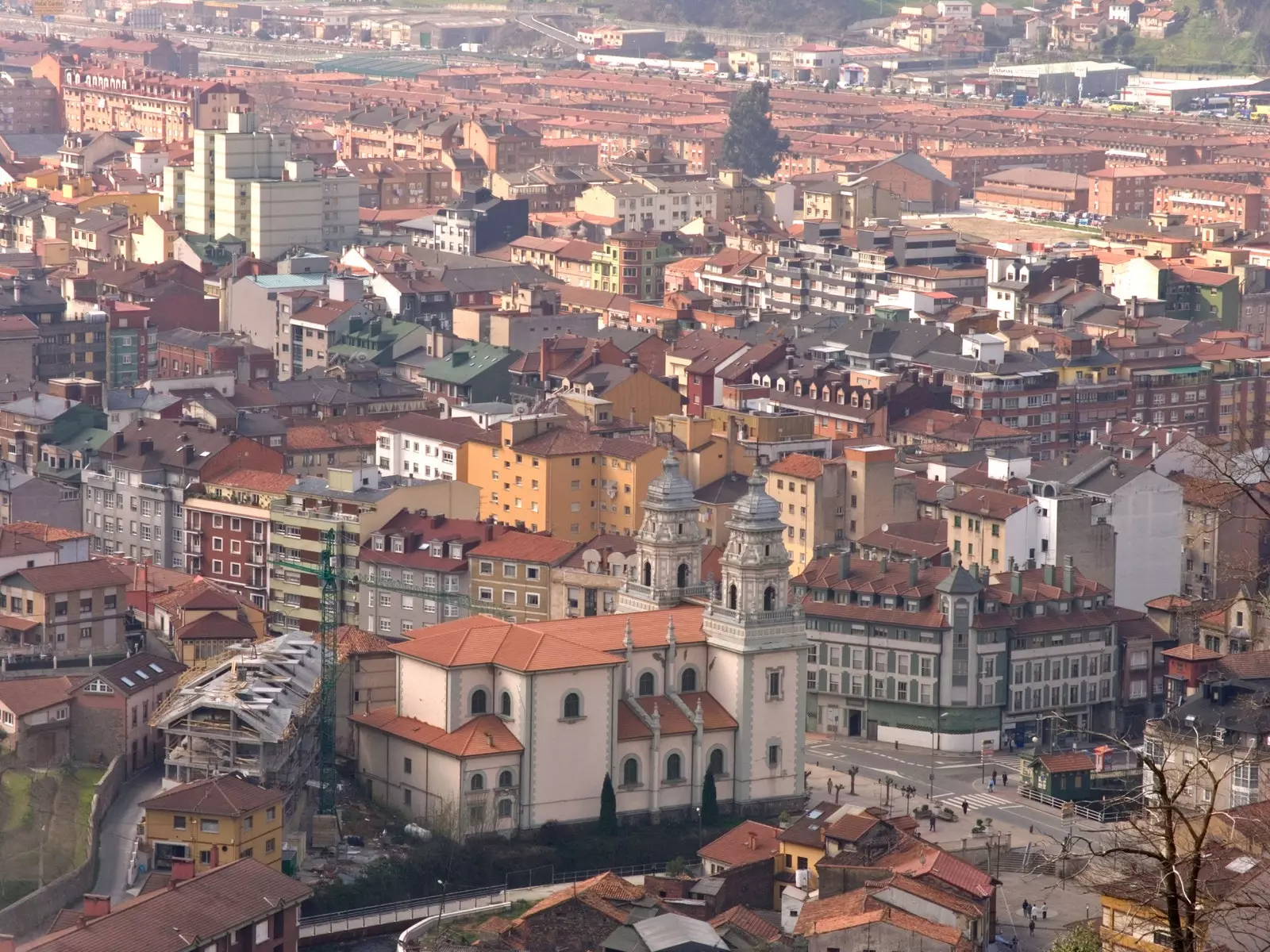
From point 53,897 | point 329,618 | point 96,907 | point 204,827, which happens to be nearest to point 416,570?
point 329,618

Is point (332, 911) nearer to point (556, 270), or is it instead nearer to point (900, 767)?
point (900, 767)

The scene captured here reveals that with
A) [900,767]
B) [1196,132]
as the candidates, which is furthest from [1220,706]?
[1196,132]

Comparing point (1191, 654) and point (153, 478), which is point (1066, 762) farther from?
point (153, 478)

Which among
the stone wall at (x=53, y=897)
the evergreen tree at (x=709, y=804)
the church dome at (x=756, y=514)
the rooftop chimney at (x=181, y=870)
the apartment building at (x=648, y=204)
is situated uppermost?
the apartment building at (x=648, y=204)

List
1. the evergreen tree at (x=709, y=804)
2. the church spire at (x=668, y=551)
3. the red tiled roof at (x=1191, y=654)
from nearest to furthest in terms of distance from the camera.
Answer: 1. the evergreen tree at (x=709, y=804)
2. the church spire at (x=668, y=551)
3. the red tiled roof at (x=1191, y=654)

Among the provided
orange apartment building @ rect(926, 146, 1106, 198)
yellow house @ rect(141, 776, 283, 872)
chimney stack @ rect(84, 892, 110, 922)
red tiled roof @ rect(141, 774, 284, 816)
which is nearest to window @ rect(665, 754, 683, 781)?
red tiled roof @ rect(141, 774, 284, 816)

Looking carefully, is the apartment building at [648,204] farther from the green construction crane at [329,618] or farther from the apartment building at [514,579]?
the apartment building at [514,579]

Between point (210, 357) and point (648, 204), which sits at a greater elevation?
point (648, 204)

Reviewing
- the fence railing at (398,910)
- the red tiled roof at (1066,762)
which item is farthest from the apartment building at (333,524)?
the red tiled roof at (1066,762)
